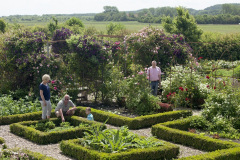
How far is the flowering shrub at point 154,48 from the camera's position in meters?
16.6

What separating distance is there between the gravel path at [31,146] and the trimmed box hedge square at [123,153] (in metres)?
0.22

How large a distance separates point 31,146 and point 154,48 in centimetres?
905

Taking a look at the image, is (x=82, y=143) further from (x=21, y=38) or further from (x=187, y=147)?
(x=21, y=38)

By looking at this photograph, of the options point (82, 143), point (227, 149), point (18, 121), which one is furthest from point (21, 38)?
point (227, 149)

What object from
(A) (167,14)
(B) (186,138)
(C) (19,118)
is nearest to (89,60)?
(C) (19,118)

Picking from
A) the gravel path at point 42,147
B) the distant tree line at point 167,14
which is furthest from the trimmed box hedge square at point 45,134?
the distant tree line at point 167,14

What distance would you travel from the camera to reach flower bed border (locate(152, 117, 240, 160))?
745cm

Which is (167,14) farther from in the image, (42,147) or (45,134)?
(42,147)

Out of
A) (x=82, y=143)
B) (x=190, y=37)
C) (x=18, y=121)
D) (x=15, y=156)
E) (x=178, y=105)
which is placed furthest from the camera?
(x=190, y=37)

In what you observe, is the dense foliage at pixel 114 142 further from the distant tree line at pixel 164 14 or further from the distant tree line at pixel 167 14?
the distant tree line at pixel 167 14

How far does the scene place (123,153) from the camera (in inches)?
286

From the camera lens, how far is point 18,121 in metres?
11.0

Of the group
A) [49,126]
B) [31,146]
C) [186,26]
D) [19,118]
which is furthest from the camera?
[186,26]

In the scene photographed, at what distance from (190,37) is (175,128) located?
19.9 metres
